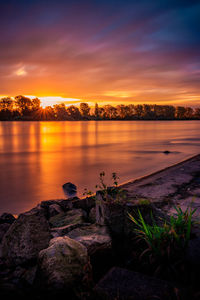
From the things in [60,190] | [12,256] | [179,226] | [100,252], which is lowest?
[60,190]

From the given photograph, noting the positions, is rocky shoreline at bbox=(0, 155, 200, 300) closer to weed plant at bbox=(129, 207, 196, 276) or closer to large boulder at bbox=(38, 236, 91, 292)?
large boulder at bbox=(38, 236, 91, 292)

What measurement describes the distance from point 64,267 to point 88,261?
35 centimetres

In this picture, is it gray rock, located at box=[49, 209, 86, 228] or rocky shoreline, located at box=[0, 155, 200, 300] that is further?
gray rock, located at box=[49, 209, 86, 228]

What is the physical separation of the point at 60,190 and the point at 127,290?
381 inches

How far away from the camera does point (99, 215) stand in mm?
4719

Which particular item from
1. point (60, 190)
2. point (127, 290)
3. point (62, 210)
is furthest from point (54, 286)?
point (60, 190)

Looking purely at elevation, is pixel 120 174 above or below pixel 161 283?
below

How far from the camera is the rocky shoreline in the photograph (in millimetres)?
2691

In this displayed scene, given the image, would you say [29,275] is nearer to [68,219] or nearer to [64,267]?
[64,267]

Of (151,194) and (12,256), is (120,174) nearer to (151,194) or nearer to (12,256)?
(151,194)

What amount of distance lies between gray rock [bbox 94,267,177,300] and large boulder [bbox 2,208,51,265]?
177 cm

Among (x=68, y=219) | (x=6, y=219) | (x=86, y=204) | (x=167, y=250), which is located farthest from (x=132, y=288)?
(x=6, y=219)

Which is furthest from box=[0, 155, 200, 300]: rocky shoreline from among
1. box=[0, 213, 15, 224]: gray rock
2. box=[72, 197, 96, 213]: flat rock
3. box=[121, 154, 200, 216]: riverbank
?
box=[0, 213, 15, 224]: gray rock

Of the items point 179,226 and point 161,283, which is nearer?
point 161,283
